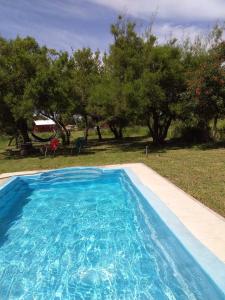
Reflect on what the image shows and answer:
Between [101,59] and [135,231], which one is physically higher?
[101,59]

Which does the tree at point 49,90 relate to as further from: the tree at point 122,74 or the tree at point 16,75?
the tree at point 122,74

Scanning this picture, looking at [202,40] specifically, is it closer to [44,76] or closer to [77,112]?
[77,112]

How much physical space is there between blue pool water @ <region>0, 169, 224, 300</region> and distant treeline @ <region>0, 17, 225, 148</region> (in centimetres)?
755

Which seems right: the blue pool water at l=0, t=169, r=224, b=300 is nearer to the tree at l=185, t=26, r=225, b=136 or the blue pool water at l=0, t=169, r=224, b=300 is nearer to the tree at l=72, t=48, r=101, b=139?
the tree at l=185, t=26, r=225, b=136

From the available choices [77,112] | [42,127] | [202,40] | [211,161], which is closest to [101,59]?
[77,112]

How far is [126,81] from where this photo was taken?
55.5 feet

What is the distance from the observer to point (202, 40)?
70.6 ft

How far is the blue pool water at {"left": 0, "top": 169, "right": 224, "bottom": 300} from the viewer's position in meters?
4.29

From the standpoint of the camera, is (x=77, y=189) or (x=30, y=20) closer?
(x=77, y=189)

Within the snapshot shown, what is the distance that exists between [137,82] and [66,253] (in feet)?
39.2

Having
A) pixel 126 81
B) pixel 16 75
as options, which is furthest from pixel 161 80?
pixel 16 75

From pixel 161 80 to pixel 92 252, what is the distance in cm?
1274

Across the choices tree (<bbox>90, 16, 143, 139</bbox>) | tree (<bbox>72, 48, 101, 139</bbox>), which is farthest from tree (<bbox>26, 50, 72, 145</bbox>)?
tree (<bbox>72, 48, 101, 139</bbox>)

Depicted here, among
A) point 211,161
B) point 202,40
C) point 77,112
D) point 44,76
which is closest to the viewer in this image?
point 211,161
